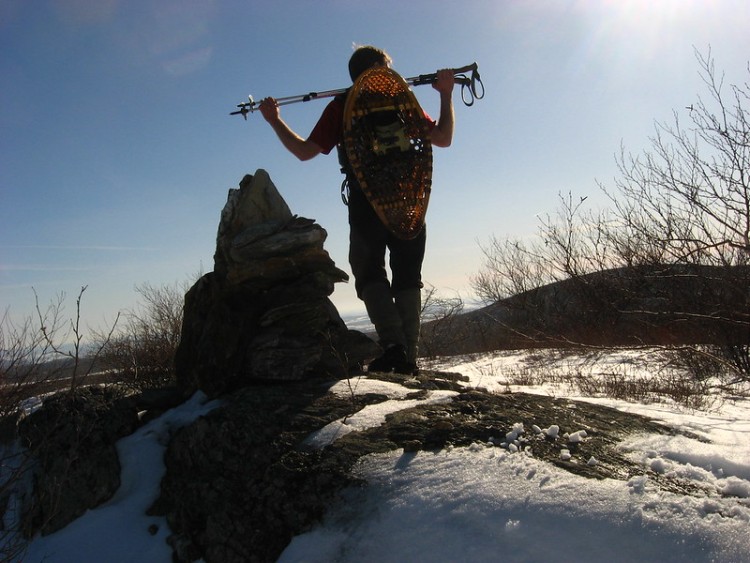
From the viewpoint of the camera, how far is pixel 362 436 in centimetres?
197

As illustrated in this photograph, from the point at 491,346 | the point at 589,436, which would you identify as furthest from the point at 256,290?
the point at 491,346

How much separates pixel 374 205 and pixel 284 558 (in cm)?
195

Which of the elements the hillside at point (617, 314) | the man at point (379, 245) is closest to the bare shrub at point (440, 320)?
the hillside at point (617, 314)

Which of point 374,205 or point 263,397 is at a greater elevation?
point 374,205

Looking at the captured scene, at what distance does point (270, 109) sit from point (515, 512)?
8.47 ft

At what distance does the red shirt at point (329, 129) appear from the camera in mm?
2988

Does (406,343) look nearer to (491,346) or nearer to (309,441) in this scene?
(309,441)

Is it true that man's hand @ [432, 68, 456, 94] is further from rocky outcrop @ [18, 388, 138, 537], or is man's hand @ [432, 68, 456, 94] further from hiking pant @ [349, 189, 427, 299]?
rocky outcrop @ [18, 388, 138, 537]

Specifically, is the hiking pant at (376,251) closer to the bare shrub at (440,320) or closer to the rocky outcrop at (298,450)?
the rocky outcrop at (298,450)

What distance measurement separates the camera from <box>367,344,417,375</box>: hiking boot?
3113 mm

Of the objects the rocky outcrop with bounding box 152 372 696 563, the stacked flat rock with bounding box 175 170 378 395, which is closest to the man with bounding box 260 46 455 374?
the stacked flat rock with bounding box 175 170 378 395

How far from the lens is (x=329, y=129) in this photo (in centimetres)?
301

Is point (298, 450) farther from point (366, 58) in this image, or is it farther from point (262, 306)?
point (366, 58)

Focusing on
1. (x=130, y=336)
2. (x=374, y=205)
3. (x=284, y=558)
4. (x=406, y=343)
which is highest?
(x=374, y=205)
